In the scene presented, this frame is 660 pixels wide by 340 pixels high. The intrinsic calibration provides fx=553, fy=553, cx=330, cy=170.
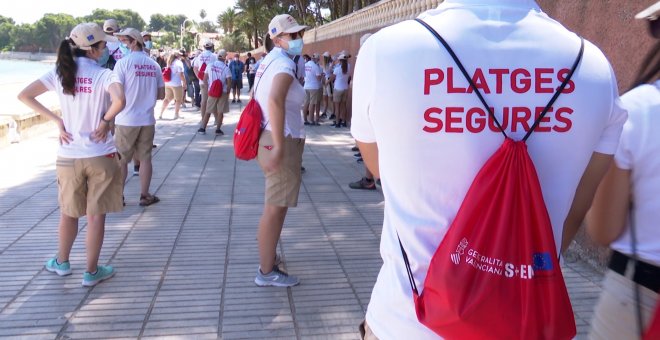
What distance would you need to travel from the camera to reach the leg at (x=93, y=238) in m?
3.91

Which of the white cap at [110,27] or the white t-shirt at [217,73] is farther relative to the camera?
the white t-shirt at [217,73]

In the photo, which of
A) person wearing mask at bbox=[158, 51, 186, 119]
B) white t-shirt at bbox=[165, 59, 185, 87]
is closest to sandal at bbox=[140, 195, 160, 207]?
person wearing mask at bbox=[158, 51, 186, 119]

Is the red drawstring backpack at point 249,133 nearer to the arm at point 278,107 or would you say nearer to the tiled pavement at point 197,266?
the arm at point 278,107

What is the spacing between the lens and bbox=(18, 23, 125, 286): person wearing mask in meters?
3.83

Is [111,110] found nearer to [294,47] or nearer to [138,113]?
[294,47]

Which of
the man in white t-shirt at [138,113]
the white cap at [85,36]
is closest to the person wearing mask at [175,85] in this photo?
the man in white t-shirt at [138,113]

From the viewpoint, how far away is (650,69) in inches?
63.6

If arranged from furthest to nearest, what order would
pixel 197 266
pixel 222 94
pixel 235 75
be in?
1. pixel 235 75
2. pixel 222 94
3. pixel 197 266

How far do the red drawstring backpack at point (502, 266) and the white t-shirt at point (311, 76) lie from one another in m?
11.8

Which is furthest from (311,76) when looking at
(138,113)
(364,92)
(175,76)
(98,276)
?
(364,92)

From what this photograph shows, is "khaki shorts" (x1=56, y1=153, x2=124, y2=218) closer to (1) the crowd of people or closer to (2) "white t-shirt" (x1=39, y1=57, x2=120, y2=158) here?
(2) "white t-shirt" (x1=39, y1=57, x2=120, y2=158)

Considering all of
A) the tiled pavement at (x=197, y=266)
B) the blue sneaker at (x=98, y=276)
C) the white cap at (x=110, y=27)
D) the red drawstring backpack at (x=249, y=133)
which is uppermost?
the white cap at (x=110, y=27)

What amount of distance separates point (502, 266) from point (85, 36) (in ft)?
11.7

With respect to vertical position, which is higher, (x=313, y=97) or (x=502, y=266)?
(x=502, y=266)
